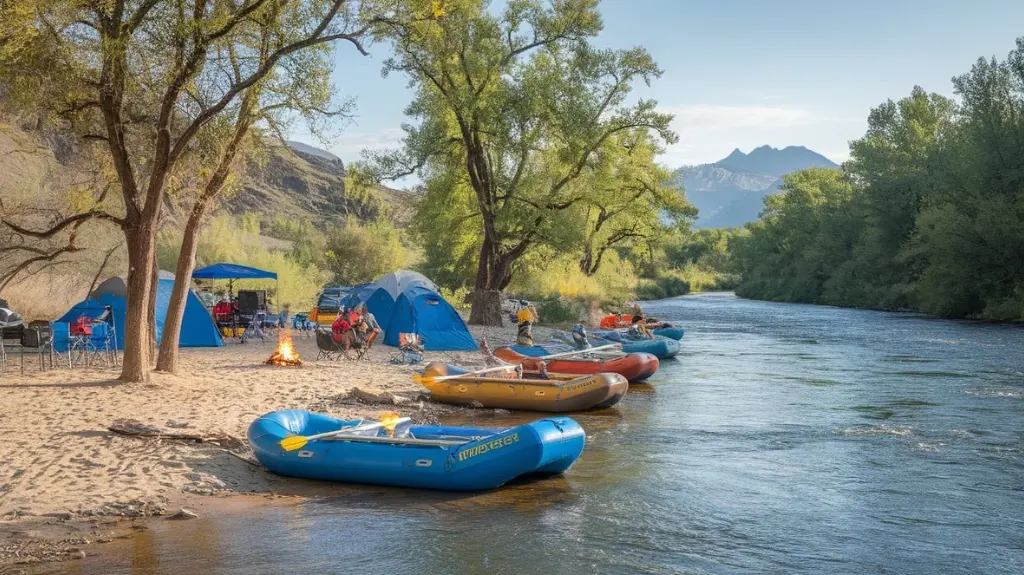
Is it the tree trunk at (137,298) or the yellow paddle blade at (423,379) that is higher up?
the tree trunk at (137,298)

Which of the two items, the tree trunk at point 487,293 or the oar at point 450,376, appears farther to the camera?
the tree trunk at point 487,293

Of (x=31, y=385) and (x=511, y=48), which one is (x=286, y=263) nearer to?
(x=511, y=48)

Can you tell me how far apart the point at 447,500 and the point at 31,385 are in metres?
7.77

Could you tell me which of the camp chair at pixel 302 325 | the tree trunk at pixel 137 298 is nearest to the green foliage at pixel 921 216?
the camp chair at pixel 302 325

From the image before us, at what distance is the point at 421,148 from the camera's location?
1124 inches

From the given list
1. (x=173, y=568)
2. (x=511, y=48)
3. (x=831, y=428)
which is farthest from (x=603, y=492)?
(x=511, y=48)

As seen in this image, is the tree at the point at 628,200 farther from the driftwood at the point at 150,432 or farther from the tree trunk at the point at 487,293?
the driftwood at the point at 150,432

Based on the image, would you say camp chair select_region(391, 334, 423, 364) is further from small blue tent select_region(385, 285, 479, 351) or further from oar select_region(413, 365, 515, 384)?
oar select_region(413, 365, 515, 384)

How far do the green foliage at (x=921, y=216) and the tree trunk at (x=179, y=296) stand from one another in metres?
33.4

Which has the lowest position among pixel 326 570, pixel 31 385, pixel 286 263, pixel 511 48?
pixel 326 570

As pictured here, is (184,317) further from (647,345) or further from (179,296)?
(647,345)

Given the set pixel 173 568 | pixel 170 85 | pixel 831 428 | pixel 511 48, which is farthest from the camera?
pixel 511 48

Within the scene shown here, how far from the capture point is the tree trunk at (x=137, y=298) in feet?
44.3

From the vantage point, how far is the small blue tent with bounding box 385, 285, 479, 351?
72.1 feet
